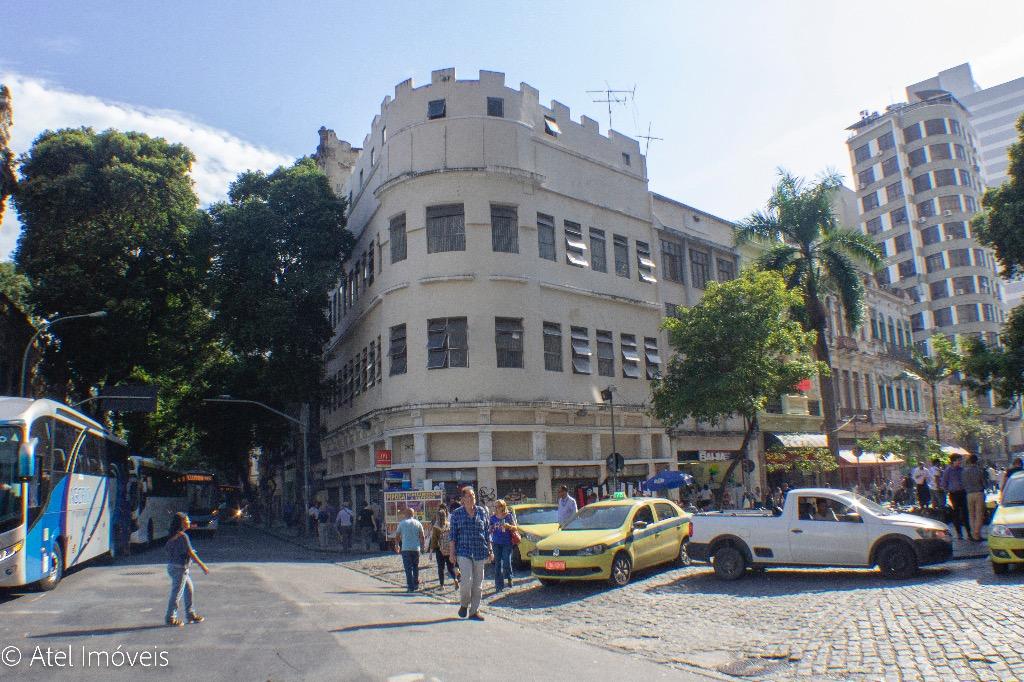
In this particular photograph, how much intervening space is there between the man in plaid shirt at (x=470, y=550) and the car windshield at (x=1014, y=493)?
9.07 metres

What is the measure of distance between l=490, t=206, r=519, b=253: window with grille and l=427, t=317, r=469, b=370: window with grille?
3.18 m

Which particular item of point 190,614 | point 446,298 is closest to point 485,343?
point 446,298

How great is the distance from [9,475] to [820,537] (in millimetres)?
14367

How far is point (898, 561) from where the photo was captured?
42.8ft

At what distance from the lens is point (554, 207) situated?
30188 millimetres

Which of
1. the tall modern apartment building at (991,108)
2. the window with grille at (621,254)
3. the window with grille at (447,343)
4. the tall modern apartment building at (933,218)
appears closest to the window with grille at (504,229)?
the window with grille at (447,343)

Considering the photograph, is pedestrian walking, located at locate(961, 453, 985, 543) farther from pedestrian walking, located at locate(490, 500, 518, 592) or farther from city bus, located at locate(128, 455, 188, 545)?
city bus, located at locate(128, 455, 188, 545)

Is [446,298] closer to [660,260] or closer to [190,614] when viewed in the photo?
[660,260]

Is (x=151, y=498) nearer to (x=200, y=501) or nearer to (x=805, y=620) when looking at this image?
(x=200, y=501)

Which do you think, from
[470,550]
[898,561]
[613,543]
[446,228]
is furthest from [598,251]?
[470,550]

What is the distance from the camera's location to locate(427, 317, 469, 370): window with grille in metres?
27.1

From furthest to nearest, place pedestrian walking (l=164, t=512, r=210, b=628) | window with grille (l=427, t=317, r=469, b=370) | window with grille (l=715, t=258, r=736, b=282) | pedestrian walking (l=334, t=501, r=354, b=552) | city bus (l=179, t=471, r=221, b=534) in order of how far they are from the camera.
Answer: window with grille (l=715, t=258, r=736, b=282)
city bus (l=179, t=471, r=221, b=534)
window with grille (l=427, t=317, r=469, b=370)
pedestrian walking (l=334, t=501, r=354, b=552)
pedestrian walking (l=164, t=512, r=210, b=628)

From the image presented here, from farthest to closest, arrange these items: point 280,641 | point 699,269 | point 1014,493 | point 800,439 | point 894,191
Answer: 1. point 894,191
2. point 800,439
3. point 699,269
4. point 1014,493
5. point 280,641

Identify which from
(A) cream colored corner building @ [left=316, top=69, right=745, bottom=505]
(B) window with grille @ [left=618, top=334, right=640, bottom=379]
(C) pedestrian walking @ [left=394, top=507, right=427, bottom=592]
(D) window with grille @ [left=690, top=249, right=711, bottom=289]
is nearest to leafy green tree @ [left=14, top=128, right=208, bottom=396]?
(A) cream colored corner building @ [left=316, top=69, right=745, bottom=505]
